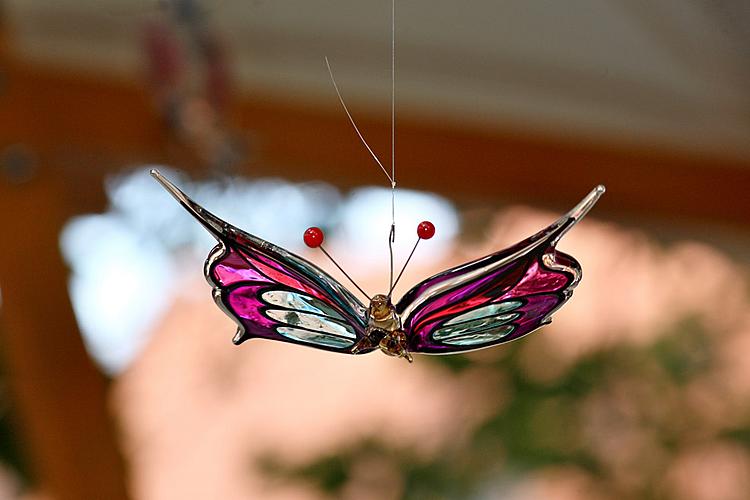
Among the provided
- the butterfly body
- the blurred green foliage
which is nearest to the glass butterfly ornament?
the butterfly body

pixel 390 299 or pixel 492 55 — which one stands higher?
pixel 492 55

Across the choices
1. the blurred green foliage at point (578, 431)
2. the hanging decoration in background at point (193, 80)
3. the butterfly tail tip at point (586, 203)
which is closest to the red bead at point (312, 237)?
the butterfly tail tip at point (586, 203)

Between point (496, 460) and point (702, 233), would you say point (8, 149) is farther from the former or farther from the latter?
point (702, 233)

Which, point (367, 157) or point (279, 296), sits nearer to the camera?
point (279, 296)

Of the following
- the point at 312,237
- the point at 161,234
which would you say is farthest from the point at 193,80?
the point at 312,237

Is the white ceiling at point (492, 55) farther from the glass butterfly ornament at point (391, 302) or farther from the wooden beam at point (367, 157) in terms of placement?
the glass butterfly ornament at point (391, 302)

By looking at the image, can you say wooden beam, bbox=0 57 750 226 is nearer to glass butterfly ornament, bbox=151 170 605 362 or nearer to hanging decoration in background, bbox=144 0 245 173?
hanging decoration in background, bbox=144 0 245 173

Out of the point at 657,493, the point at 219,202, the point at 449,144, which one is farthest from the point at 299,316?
the point at 657,493

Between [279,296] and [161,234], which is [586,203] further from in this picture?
[161,234]
